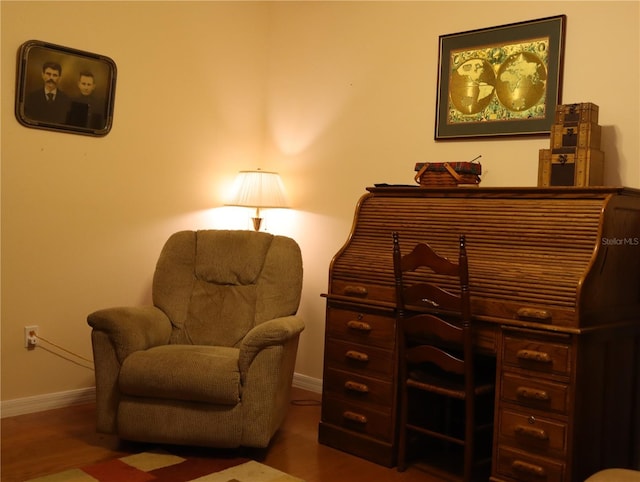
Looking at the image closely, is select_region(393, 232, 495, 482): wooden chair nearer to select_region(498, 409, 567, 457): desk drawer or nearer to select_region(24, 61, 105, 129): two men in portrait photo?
select_region(498, 409, 567, 457): desk drawer

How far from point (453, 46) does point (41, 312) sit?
2544 mm

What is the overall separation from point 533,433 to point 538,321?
41 cm

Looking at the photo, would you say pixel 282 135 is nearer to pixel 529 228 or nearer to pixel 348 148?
pixel 348 148

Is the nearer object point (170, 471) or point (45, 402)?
point (170, 471)

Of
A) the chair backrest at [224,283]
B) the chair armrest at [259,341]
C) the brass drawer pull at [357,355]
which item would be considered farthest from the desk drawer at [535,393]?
the chair backrest at [224,283]

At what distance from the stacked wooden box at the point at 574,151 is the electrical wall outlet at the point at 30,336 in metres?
2.58

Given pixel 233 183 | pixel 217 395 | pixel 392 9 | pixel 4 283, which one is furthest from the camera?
pixel 233 183

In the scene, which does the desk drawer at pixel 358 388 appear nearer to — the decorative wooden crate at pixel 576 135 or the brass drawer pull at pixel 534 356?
the brass drawer pull at pixel 534 356

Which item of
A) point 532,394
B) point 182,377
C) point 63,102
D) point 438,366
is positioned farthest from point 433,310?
point 63,102

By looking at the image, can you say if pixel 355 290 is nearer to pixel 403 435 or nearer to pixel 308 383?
pixel 403 435

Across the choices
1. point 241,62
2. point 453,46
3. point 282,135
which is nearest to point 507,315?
point 453,46

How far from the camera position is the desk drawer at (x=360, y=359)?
2.97m

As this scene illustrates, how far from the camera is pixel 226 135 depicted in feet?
14.3

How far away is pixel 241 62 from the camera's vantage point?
173 inches
